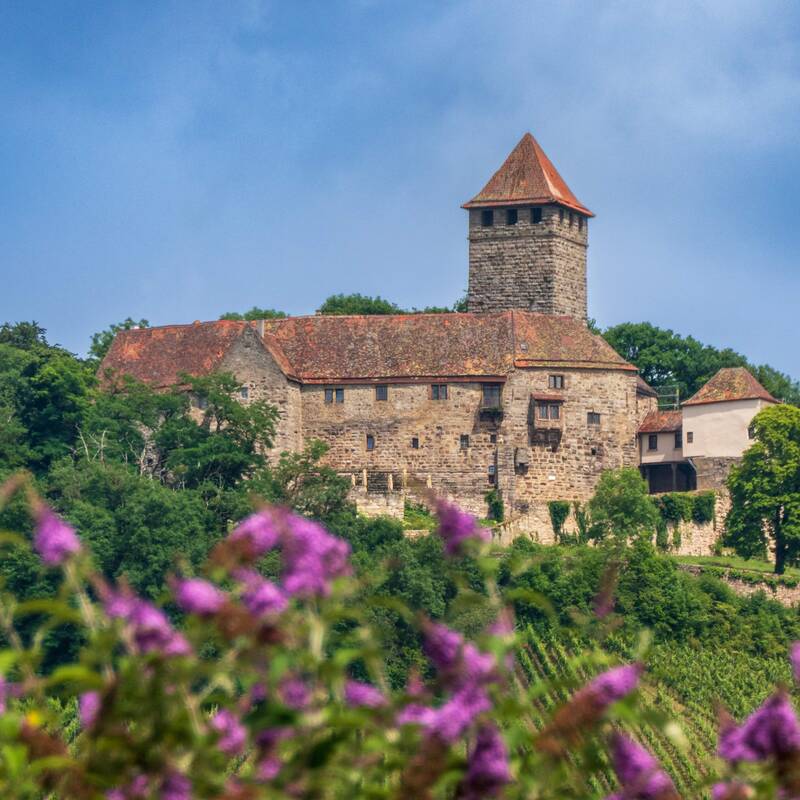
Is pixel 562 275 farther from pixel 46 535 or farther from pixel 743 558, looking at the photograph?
pixel 46 535

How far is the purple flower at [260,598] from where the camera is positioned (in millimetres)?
6242

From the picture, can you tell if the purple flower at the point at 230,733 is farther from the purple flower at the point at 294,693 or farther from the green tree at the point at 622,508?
the green tree at the point at 622,508

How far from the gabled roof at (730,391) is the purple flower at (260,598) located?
68706 millimetres

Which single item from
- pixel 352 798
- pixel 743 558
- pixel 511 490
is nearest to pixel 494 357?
pixel 511 490

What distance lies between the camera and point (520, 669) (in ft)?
198

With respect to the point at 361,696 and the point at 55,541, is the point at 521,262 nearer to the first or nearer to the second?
the point at 361,696

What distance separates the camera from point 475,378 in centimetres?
7081

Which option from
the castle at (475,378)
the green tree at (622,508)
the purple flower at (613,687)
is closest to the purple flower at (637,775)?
the purple flower at (613,687)

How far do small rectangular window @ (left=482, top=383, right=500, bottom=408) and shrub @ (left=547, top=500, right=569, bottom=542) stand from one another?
13.1 ft

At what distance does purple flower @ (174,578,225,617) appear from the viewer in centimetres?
588

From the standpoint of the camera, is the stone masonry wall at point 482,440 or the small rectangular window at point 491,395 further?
the small rectangular window at point 491,395

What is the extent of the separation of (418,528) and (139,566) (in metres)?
9.24

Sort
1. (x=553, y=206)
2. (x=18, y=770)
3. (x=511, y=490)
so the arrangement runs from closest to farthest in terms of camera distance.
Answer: (x=18, y=770)
(x=511, y=490)
(x=553, y=206)

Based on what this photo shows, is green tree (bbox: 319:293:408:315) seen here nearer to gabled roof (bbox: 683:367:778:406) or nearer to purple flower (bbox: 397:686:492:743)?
gabled roof (bbox: 683:367:778:406)
